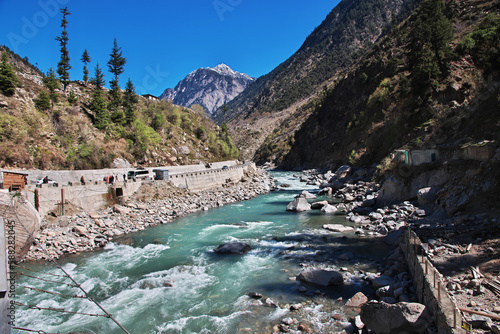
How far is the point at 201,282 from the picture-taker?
10.7 meters

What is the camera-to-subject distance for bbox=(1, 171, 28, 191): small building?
15961mm

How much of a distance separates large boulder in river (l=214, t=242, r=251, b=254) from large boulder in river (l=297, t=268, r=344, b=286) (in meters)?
4.03

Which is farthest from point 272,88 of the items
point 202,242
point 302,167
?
point 202,242

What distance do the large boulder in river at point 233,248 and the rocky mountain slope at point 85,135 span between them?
19.4 m

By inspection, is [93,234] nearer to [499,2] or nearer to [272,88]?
[499,2]

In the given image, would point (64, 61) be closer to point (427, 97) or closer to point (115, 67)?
point (115, 67)

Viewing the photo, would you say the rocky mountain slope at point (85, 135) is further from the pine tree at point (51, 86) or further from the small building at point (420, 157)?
the small building at point (420, 157)

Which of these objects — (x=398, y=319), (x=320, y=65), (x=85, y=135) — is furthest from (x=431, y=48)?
(x=320, y=65)

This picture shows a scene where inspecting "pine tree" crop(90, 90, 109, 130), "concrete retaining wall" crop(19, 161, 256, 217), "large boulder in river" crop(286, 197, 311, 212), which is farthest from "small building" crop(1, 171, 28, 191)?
"large boulder in river" crop(286, 197, 311, 212)

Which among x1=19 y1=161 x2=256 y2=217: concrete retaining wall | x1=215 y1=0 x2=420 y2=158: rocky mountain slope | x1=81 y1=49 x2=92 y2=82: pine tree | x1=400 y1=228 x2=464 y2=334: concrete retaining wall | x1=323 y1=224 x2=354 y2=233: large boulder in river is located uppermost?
x1=215 y1=0 x2=420 y2=158: rocky mountain slope

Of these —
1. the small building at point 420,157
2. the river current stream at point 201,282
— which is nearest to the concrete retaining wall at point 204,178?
the river current stream at point 201,282

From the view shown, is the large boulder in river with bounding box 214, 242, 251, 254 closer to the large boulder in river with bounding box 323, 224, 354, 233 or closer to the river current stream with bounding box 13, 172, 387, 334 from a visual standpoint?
the river current stream with bounding box 13, 172, 387, 334

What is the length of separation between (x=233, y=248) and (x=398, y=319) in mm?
8605

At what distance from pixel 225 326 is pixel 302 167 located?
63507 mm
